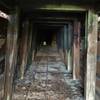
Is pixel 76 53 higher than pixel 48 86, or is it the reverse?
pixel 76 53

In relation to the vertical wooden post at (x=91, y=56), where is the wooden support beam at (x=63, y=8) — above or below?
above

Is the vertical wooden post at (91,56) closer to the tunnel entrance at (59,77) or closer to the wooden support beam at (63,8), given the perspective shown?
the wooden support beam at (63,8)

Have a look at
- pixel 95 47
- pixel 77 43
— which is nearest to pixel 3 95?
pixel 95 47

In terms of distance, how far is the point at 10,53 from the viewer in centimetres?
282

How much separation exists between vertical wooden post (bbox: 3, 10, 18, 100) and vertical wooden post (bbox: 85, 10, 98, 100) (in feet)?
3.31

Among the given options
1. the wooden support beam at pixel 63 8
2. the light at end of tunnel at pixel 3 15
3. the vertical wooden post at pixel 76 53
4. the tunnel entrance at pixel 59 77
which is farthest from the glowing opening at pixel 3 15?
the vertical wooden post at pixel 76 53

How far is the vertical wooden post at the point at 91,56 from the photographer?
117 inches

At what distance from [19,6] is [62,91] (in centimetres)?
169

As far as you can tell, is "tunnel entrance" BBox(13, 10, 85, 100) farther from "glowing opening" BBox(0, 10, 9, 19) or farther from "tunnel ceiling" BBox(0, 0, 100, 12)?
"glowing opening" BBox(0, 10, 9, 19)

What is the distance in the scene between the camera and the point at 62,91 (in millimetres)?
3775

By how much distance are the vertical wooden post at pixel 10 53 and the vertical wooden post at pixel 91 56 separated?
39.8 inches

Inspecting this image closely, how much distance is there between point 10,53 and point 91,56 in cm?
111

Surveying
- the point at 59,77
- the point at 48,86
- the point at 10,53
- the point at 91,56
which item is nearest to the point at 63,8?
the point at 91,56

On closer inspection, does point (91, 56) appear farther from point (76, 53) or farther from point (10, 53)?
point (76, 53)
